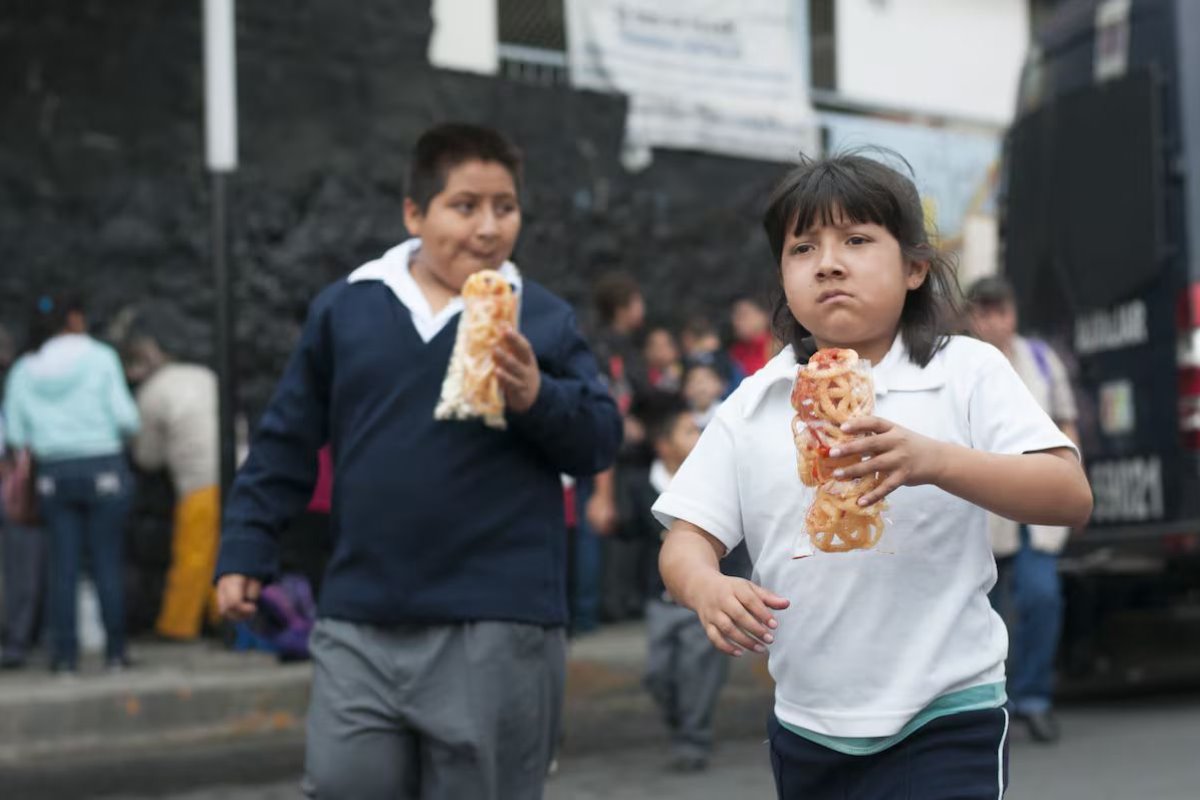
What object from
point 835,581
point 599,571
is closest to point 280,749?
point 599,571

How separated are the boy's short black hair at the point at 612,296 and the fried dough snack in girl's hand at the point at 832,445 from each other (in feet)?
23.1

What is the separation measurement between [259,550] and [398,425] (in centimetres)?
40

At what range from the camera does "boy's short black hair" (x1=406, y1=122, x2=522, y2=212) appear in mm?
3883

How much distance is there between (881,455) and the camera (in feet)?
7.88

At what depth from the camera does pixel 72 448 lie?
28.1 feet

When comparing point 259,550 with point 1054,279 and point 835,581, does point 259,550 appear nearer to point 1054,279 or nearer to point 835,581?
point 835,581

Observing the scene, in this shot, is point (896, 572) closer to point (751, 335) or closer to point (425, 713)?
→ point (425, 713)

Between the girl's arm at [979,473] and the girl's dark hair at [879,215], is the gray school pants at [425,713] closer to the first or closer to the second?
the girl's dark hair at [879,215]

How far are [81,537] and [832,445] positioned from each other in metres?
6.76

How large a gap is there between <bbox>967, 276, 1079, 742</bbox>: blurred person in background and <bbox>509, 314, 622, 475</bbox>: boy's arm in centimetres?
366

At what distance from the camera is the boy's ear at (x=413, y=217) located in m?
3.93

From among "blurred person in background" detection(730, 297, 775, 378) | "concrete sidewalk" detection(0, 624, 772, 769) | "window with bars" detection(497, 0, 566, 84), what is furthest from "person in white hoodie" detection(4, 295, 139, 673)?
"window with bars" detection(497, 0, 566, 84)

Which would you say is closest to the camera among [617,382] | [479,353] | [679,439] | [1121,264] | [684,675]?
[479,353]

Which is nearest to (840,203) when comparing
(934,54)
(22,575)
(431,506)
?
(431,506)
